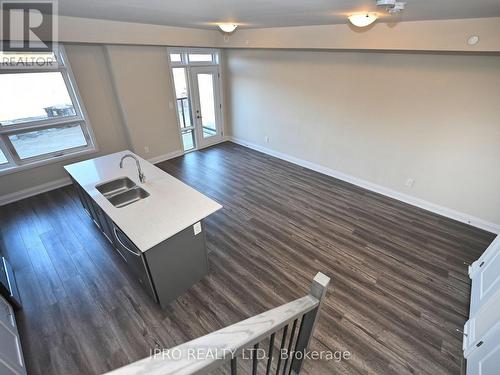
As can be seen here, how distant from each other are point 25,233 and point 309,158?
187 inches

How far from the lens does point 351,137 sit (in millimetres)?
3979

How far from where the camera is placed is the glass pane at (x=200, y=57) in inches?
188

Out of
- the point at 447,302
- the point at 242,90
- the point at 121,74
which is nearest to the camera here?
the point at 447,302

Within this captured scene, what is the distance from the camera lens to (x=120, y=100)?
13.1 feet

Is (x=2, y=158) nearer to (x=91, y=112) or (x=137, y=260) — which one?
(x=91, y=112)

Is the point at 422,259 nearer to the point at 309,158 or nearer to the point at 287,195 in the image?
the point at 287,195

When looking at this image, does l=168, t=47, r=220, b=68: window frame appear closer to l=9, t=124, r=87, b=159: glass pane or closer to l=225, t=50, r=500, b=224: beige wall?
l=225, t=50, r=500, b=224: beige wall

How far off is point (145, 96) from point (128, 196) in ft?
8.60

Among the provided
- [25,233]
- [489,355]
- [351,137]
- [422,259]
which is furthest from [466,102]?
[25,233]

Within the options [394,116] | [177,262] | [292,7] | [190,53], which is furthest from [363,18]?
[190,53]

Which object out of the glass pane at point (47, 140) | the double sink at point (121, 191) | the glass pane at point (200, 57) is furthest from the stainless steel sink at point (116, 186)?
the glass pane at point (200, 57)

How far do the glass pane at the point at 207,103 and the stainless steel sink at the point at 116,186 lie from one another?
328 cm

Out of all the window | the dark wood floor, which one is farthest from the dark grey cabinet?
the window

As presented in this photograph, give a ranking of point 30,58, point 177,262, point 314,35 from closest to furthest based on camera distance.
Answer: point 177,262 → point 30,58 → point 314,35
